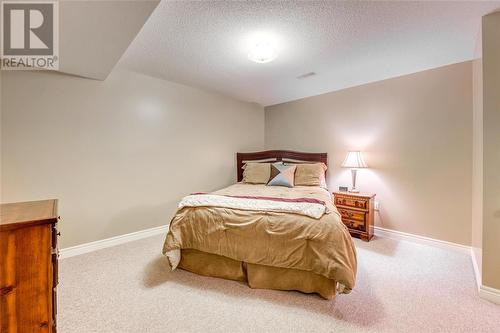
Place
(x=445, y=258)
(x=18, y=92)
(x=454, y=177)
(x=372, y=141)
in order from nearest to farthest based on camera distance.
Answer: (x=18, y=92) → (x=445, y=258) → (x=454, y=177) → (x=372, y=141)

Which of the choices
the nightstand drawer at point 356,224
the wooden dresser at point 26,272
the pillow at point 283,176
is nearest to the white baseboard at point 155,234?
the nightstand drawer at point 356,224

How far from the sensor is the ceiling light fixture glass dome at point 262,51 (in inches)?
86.6

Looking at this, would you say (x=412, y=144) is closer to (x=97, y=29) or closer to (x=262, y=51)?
(x=262, y=51)

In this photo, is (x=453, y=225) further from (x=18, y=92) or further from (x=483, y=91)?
(x=18, y=92)

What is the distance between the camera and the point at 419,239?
294 centimetres

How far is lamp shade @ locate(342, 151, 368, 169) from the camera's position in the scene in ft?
10.7

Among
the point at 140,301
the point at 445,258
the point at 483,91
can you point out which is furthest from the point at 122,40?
the point at 445,258

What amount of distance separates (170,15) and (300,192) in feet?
7.78

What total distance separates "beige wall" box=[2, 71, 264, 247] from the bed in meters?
1.26

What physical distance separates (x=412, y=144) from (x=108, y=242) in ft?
13.9

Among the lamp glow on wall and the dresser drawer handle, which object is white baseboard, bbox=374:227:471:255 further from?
the dresser drawer handle

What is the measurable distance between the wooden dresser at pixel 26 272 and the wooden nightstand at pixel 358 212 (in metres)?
3.20

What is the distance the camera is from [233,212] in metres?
2.09

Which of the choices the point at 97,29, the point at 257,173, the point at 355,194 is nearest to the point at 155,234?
the point at 257,173
